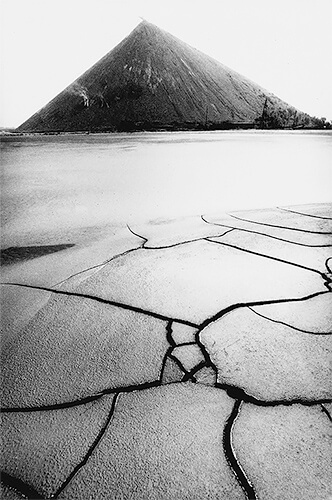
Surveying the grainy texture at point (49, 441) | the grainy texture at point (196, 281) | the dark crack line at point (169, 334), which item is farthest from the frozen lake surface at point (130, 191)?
the grainy texture at point (49, 441)

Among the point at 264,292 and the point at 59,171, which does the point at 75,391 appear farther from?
the point at 59,171

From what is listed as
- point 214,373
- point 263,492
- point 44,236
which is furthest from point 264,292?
point 44,236

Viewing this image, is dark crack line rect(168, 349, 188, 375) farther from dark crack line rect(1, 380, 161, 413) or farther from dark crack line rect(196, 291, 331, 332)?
dark crack line rect(196, 291, 331, 332)

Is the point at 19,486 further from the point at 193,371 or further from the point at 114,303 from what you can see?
the point at 114,303

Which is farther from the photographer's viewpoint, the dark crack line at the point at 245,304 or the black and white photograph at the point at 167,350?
the dark crack line at the point at 245,304

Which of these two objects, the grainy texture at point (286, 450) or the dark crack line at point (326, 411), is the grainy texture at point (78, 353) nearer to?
the grainy texture at point (286, 450)

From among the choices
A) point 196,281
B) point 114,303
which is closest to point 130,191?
point 196,281
